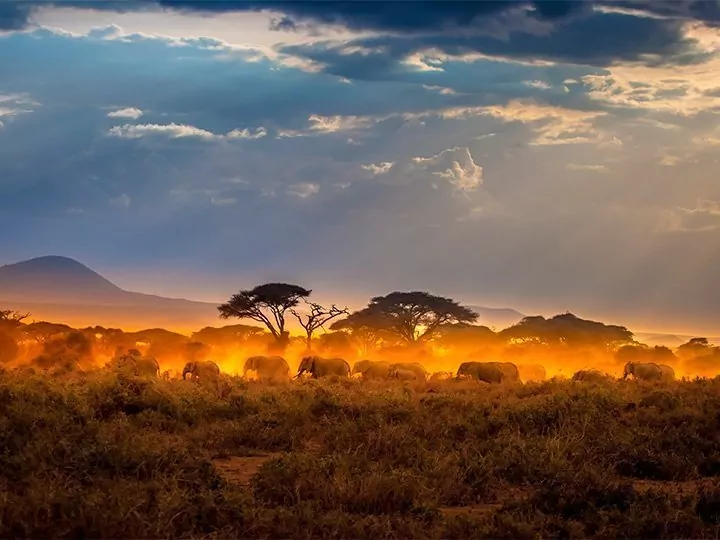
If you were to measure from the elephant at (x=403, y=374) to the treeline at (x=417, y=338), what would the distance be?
18358 millimetres

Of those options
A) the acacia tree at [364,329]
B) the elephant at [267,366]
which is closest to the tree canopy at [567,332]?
the acacia tree at [364,329]

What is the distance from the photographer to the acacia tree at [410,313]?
205 feet

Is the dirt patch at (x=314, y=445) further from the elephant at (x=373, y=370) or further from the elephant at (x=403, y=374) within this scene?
the elephant at (x=373, y=370)

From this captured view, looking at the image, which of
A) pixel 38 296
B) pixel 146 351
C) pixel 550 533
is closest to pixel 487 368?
pixel 146 351

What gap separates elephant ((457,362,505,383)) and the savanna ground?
20.8m

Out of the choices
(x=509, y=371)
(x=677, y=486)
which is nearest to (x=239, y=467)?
(x=677, y=486)

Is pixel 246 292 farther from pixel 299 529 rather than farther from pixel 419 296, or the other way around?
pixel 299 529

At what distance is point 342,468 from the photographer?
10828mm

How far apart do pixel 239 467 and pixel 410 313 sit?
50.5 m

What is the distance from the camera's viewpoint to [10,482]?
32.1ft

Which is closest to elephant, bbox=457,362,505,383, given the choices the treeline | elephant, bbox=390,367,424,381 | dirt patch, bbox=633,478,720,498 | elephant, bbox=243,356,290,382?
elephant, bbox=390,367,424,381

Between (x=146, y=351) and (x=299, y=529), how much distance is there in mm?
45247

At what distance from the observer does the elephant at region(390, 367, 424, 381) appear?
36.7 metres

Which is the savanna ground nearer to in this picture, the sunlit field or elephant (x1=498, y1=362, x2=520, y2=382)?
the sunlit field
